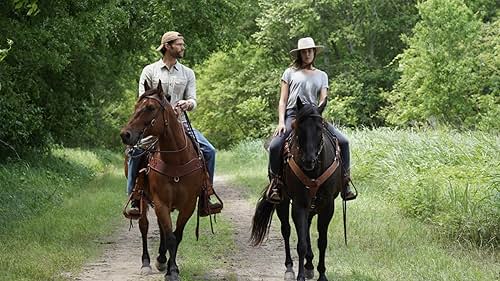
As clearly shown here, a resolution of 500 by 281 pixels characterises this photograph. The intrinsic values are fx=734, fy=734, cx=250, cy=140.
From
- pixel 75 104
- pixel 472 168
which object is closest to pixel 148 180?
pixel 472 168

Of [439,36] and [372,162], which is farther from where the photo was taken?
[439,36]

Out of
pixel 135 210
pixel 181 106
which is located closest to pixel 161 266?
pixel 135 210

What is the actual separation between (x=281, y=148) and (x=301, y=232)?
1.10m

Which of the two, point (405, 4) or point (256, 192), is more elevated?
point (405, 4)

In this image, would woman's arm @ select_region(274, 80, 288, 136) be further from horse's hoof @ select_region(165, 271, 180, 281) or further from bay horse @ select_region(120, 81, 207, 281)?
horse's hoof @ select_region(165, 271, 180, 281)

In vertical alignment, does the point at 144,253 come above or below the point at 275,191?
below

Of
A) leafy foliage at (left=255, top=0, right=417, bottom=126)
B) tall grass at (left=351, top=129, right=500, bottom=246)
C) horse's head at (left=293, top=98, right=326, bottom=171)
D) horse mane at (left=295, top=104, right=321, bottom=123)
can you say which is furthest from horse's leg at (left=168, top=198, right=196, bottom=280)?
leafy foliage at (left=255, top=0, right=417, bottom=126)

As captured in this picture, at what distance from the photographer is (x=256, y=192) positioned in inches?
772

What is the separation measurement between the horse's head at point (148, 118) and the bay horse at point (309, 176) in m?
1.47

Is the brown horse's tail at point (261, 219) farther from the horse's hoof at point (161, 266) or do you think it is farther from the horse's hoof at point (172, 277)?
the horse's hoof at point (172, 277)

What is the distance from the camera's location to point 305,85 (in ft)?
28.8

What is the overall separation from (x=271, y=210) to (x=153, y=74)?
2314 mm

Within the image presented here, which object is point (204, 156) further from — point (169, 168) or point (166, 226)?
point (166, 226)

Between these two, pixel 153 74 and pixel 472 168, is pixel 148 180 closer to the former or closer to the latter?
pixel 153 74
